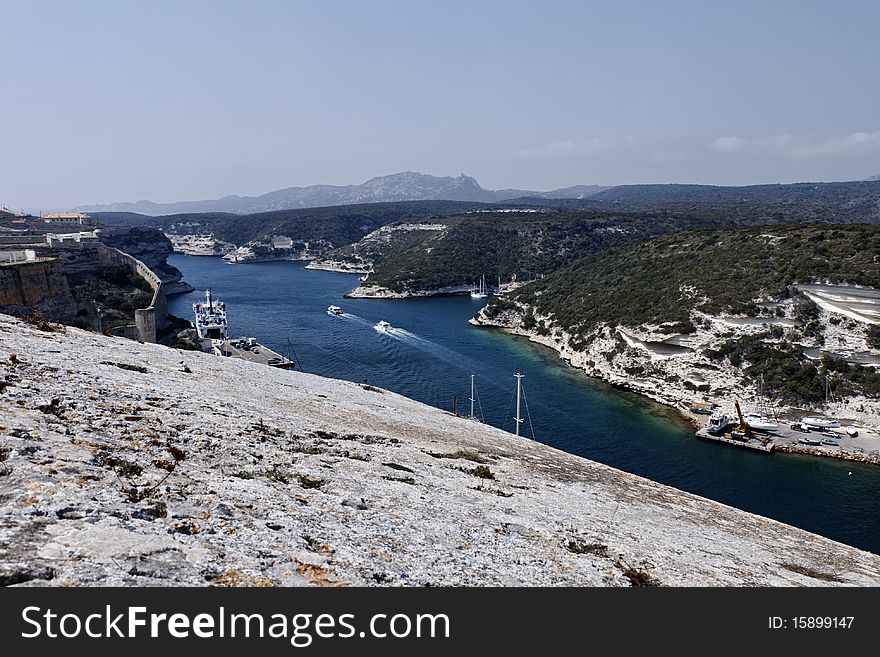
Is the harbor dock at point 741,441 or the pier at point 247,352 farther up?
the pier at point 247,352

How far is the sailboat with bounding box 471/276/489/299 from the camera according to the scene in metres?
106

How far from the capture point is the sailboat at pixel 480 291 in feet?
349

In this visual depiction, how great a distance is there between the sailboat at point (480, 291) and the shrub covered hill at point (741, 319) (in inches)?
1473

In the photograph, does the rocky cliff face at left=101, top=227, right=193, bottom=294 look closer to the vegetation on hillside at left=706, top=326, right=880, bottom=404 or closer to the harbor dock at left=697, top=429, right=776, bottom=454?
the vegetation on hillside at left=706, top=326, right=880, bottom=404

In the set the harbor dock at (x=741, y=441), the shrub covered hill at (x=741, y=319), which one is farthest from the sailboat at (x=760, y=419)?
the harbor dock at (x=741, y=441)

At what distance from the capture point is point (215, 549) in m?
4.60

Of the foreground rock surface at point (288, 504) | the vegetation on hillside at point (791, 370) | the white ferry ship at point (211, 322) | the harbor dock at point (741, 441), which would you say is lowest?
the harbor dock at point (741, 441)

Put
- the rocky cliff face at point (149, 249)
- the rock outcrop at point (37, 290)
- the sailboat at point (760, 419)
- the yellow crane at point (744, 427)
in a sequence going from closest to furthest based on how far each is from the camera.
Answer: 1. the rock outcrop at point (37, 290)
2. the yellow crane at point (744, 427)
3. the sailboat at point (760, 419)
4. the rocky cliff face at point (149, 249)

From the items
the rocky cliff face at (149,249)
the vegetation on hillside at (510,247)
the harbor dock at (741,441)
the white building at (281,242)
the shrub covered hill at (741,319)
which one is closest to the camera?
the harbor dock at (741,441)

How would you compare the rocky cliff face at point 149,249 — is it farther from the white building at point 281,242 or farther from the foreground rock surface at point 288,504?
the foreground rock surface at point 288,504

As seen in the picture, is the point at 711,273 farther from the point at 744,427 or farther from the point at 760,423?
the point at 744,427

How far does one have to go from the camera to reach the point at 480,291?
11000cm
